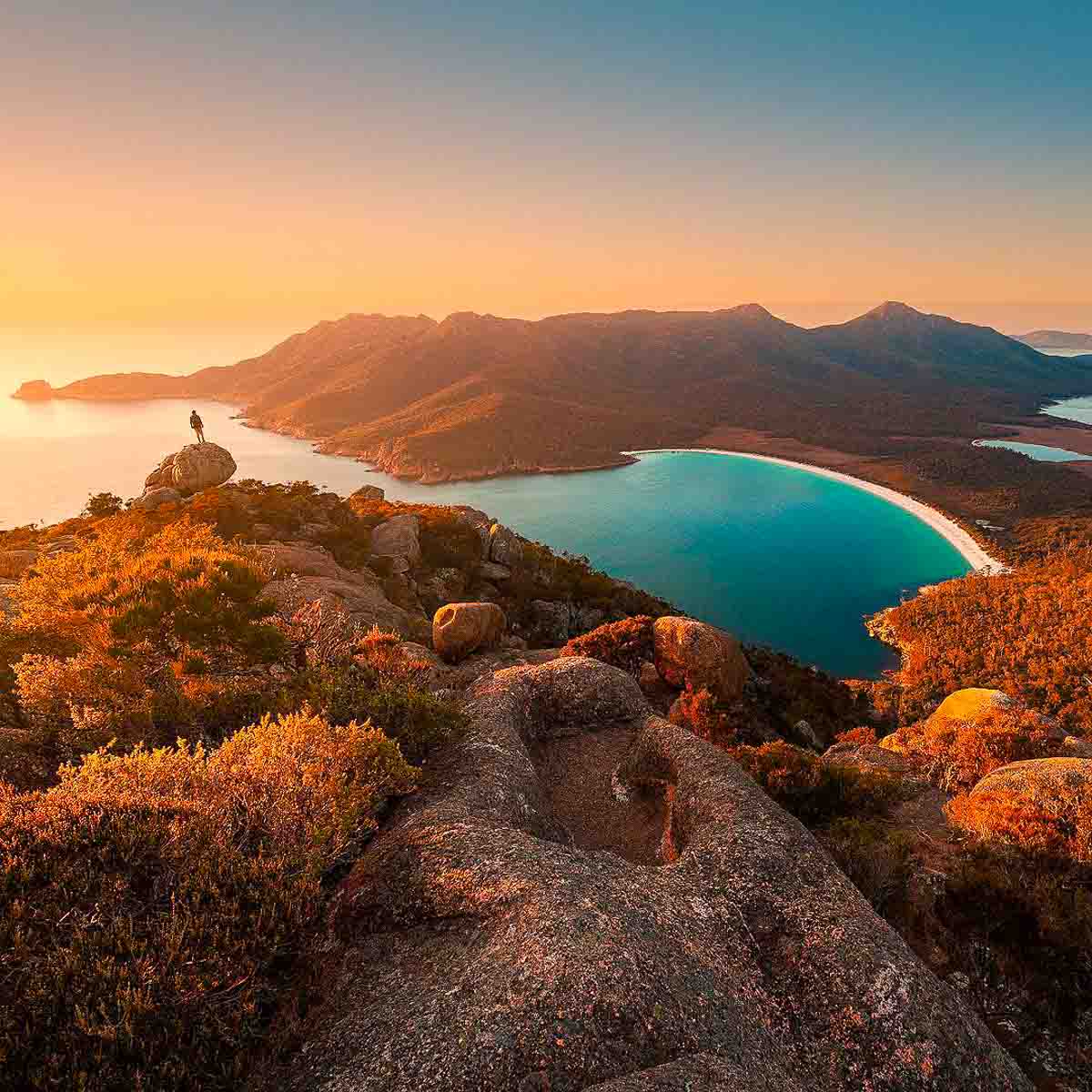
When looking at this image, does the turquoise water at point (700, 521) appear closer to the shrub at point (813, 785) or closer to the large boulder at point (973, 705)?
the large boulder at point (973, 705)

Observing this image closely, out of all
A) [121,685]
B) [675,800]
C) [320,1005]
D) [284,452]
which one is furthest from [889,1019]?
[284,452]

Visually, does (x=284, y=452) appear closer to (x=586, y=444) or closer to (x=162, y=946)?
(x=586, y=444)

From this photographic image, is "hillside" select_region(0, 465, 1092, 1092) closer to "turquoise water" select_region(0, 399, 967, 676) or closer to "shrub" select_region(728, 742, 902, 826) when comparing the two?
"shrub" select_region(728, 742, 902, 826)

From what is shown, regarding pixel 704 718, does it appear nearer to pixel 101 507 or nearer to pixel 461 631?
pixel 461 631

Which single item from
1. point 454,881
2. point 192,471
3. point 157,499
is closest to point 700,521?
point 192,471

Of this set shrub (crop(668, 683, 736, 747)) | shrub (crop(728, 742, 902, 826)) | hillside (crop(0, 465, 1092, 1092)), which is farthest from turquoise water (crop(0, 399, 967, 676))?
hillside (crop(0, 465, 1092, 1092))
